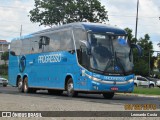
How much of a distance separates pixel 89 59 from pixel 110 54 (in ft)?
3.81

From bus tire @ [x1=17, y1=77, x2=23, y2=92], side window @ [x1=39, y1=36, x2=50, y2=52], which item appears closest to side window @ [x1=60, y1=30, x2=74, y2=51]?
side window @ [x1=39, y1=36, x2=50, y2=52]

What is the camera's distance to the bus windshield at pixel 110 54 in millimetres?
24016

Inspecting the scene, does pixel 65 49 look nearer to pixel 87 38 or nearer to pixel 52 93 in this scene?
pixel 87 38

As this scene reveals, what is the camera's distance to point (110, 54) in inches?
955

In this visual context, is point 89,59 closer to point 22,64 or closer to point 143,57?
point 22,64

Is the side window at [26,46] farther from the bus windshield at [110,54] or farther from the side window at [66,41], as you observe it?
the bus windshield at [110,54]

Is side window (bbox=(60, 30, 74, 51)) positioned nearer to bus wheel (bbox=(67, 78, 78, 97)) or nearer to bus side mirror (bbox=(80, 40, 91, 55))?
bus side mirror (bbox=(80, 40, 91, 55))

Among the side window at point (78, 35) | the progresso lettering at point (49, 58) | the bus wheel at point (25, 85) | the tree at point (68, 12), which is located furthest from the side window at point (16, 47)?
the tree at point (68, 12)

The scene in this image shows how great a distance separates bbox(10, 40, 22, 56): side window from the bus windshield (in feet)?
34.8

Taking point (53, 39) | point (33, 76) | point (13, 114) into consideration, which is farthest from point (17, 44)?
point (13, 114)

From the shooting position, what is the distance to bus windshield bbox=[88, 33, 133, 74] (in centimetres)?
2402

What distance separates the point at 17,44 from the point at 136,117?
2308 centimetres

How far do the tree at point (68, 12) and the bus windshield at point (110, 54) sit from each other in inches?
1274

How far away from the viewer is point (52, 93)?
3159 centimetres
